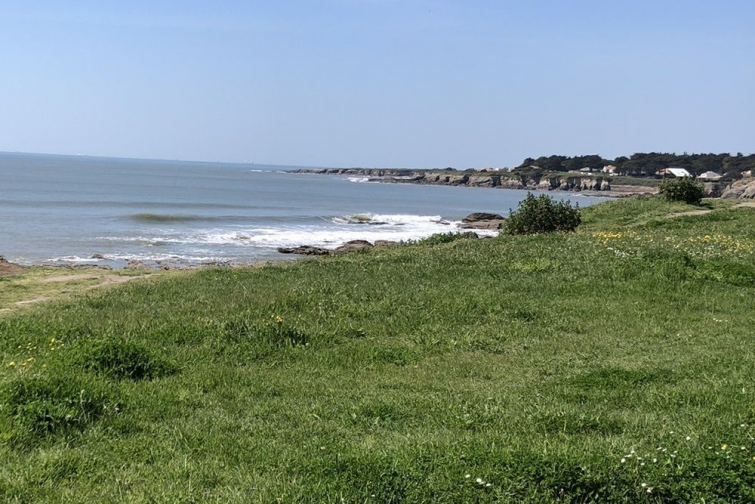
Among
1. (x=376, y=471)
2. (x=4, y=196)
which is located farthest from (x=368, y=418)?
(x=4, y=196)

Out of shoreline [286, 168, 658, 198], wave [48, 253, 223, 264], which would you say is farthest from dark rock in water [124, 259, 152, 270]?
shoreline [286, 168, 658, 198]

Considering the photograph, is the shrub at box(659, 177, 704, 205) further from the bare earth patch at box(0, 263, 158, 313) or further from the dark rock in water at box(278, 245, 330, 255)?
the bare earth patch at box(0, 263, 158, 313)

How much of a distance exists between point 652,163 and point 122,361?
6429 inches

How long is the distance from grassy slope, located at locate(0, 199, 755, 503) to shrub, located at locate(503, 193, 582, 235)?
946cm

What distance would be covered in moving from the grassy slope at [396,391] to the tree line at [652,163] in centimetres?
11477

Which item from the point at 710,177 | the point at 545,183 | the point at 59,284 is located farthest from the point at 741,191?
the point at 545,183

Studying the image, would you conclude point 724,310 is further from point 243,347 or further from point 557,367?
point 243,347

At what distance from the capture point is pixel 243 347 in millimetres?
8430

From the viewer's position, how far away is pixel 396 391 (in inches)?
266

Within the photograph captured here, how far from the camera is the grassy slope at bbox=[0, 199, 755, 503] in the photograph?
4410 millimetres

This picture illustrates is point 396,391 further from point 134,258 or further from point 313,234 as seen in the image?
point 313,234

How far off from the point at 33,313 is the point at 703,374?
9.84 m

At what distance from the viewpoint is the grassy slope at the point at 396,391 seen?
441 centimetres

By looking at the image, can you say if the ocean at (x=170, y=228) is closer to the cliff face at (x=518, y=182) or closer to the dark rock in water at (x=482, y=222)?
the dark rock in water at (x=482, y=222)
